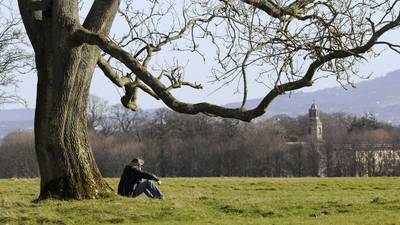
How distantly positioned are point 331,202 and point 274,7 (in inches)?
191

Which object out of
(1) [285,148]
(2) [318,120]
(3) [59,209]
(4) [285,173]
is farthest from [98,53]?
(2) [318,120]

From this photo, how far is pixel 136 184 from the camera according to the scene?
795 inches

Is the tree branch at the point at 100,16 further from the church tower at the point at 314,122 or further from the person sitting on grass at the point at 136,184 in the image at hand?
the church tower at the point at 314,122

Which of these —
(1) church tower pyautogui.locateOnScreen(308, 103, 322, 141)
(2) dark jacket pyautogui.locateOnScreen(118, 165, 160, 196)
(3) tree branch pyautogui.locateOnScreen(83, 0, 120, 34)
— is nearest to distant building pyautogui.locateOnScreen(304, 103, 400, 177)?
(1) church tower pyautogui.locateOnScreen(308, 103, 322, 141)

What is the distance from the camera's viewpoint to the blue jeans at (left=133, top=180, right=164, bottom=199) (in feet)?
65.6

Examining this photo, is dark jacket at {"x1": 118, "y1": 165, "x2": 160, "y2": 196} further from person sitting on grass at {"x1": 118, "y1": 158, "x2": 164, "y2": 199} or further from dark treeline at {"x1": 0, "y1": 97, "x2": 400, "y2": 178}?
dark treeline at {"x1": 0, "y1": 97, "x2": 400, "y2": 178}

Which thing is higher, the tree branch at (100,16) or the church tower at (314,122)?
the church tower at (314,122)

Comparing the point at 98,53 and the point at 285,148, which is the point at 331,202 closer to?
the point at 98,53

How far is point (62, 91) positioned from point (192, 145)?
10835 centimetres

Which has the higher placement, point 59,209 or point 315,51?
point 315,51

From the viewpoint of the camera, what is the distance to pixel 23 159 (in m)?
118

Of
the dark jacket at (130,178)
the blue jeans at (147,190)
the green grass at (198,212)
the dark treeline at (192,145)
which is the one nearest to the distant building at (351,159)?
the dark treeline at (192,145)

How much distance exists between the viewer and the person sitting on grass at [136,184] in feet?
65.6

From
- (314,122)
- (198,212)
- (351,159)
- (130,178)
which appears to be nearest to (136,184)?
(130,178)
